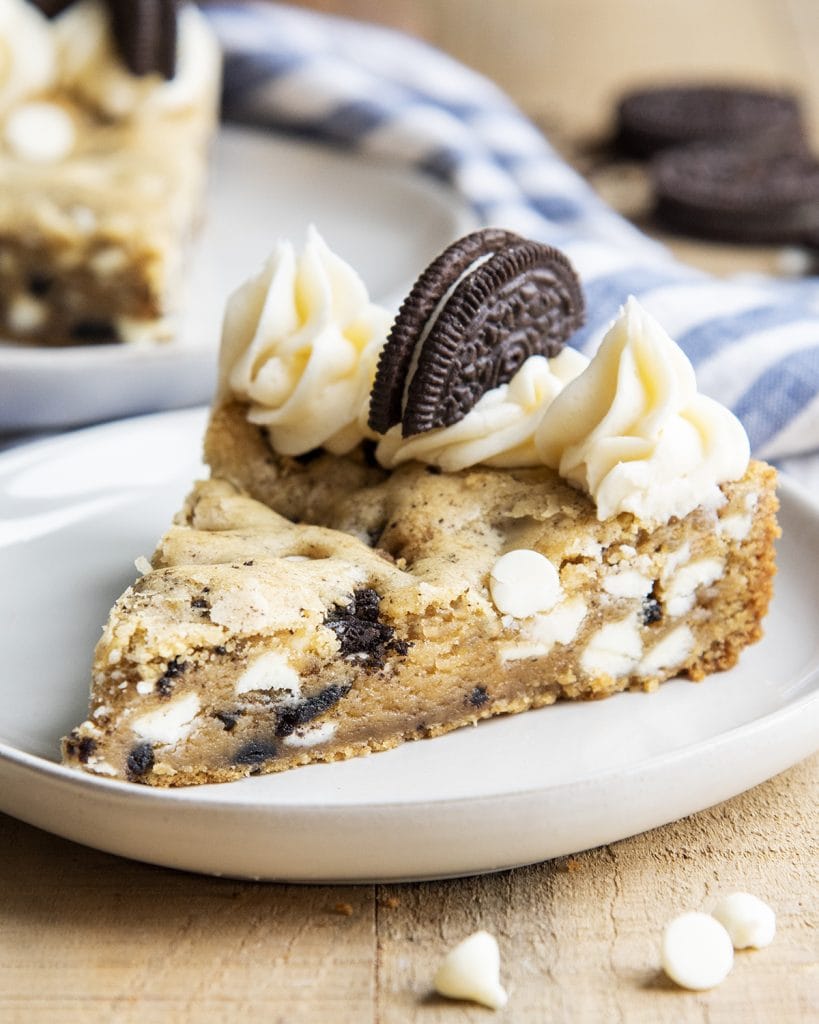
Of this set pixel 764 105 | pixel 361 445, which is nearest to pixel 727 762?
pixel 361 445

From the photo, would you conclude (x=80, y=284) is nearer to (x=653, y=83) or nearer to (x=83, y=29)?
(x=83, y=29)

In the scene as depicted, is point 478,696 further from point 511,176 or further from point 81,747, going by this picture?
point 511,176

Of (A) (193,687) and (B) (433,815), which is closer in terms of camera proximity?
(B) (433,815)

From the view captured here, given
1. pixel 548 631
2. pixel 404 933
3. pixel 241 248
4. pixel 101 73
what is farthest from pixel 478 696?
pixel 101 73

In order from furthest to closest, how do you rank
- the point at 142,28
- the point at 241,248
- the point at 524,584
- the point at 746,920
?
the point at 241,248 < the point at 142,28 < the point at 524,584 < the point at 746,920

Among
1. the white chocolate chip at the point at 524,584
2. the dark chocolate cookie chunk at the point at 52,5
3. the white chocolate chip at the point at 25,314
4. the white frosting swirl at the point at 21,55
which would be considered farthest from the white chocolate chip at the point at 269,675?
the dark chocolate cookie chunk at the point at 52,5

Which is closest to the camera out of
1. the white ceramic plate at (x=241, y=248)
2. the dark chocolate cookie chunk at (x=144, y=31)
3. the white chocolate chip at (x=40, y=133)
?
the white ceramic plate at (x=241, y=248)

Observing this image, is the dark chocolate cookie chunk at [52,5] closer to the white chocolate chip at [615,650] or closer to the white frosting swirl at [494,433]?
the white frosting swirl at [494,433]
